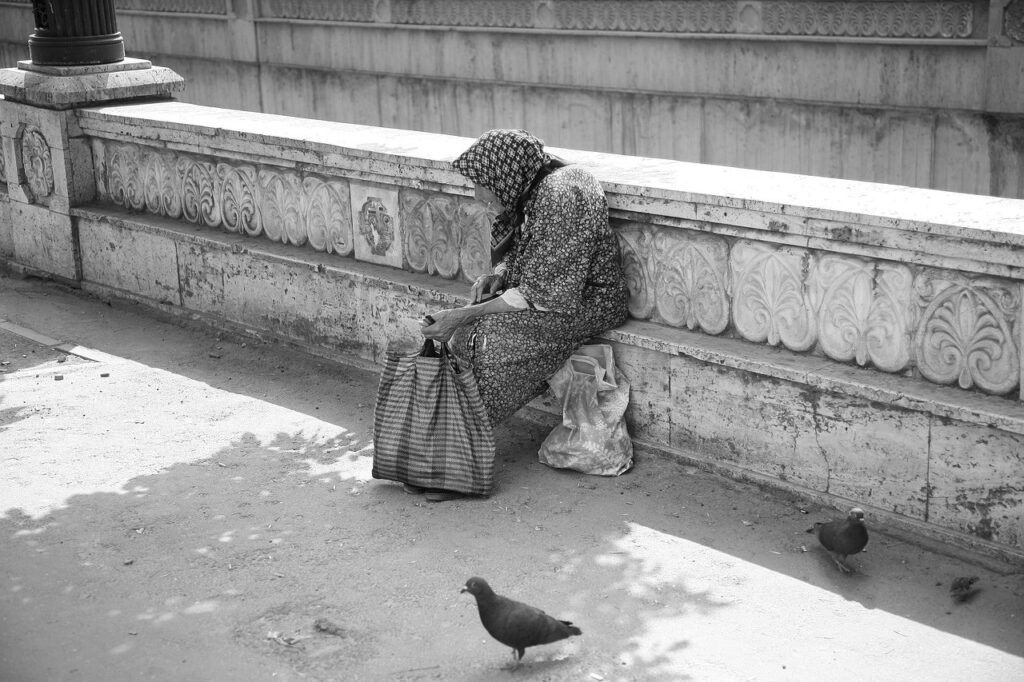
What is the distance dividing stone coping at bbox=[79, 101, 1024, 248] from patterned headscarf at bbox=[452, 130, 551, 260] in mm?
362

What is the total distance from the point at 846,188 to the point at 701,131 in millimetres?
7494

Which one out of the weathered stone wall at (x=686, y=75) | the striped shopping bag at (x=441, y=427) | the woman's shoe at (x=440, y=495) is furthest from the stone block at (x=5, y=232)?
the weathered stone wall at (x=686, y=75)

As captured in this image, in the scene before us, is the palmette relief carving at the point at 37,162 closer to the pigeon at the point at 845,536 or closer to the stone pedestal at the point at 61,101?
the stone pedestal at the point at 61,101

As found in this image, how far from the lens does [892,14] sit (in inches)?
412

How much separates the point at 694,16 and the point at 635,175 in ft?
23.0

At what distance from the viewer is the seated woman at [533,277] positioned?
513 centimetres

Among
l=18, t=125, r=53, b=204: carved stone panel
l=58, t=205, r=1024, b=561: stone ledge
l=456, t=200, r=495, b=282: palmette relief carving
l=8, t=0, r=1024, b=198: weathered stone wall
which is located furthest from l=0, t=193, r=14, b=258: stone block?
l=8, t=0, r=1024, b=198: weathered stone wall

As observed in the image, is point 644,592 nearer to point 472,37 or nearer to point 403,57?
point 472,37

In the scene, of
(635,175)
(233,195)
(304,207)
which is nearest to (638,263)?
(635,175)

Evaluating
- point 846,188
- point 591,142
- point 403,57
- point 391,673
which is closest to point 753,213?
point 846,188

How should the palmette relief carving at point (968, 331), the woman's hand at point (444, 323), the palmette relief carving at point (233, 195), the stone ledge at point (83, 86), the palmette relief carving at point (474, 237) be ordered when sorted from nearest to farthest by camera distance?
the palmette relief carving at point (968, 331), the woman's hand at point (444, 323), the palmette relief carving at point (474, 237), the palmette relief carving at point (233, 195), the stone ledge at point (83, 86)

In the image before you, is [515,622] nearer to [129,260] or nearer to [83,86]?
[129,260]

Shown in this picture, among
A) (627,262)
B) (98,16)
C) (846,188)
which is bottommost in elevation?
(627,262)

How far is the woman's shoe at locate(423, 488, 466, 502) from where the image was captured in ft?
17.0
